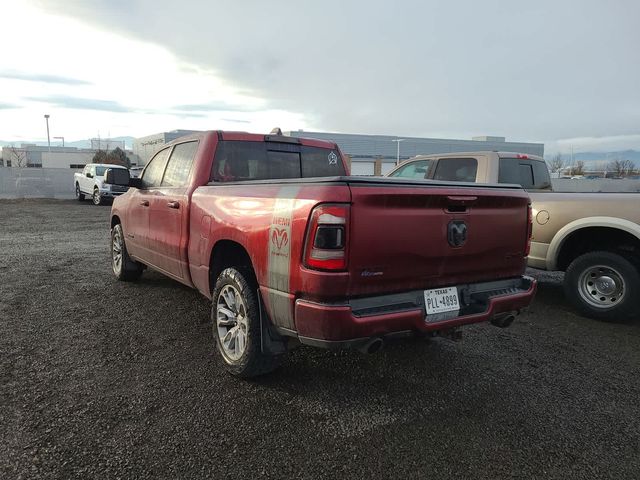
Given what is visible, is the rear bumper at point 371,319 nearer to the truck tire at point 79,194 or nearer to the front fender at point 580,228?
the front fender at point 580,228

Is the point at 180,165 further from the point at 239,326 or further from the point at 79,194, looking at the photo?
the point at 79,194

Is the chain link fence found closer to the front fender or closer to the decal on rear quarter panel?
the decal on rear quarter panel

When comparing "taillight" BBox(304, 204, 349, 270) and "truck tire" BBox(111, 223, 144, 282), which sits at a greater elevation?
"taillight" BBox(304, 204, 349, 270)

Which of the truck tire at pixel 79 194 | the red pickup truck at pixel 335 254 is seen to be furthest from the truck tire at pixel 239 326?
the truck tire at pixel 79 194

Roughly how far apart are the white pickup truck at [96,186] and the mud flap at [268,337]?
18.5 meters

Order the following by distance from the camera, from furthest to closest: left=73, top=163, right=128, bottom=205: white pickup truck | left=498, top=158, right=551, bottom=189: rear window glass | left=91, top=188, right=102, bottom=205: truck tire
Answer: left=91, top=188, right=102, bottom=205: truck tire
left=73, top=163, right=128, bottom=205: white pickup truck
left=498, top=158, right=551, bottom=189: rear window glass

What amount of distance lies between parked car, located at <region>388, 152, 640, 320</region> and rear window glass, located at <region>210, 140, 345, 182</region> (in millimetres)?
2728

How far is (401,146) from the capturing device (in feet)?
285

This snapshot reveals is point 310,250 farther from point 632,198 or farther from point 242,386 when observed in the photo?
point 632,198

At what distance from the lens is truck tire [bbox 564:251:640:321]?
4.98 m

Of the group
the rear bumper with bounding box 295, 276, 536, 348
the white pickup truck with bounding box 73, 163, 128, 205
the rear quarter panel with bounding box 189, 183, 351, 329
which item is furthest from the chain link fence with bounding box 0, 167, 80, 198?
the rear bumper with bounding box 295, 276, 536, 348

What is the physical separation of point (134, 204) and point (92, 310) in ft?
4.40

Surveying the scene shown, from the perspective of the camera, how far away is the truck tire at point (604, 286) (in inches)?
196

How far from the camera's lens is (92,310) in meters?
5.07
